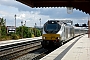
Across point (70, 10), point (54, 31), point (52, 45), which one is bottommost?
point (52, 45)

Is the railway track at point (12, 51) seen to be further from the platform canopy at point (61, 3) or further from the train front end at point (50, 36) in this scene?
the platform canopy at point (61, 3)

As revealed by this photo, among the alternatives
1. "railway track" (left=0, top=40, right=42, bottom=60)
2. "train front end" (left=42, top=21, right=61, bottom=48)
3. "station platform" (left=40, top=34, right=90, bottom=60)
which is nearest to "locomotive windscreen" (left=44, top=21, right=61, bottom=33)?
"train front end" (left=42, top=21, right=61, bottom=48)

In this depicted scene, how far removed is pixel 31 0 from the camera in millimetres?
14859

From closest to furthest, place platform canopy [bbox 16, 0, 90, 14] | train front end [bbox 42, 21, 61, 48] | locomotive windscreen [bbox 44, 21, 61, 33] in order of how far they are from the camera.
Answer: platform canopy [bbox 16, 0, 90, 14]
train front end [bbox 42, 21, 61, 48]
locomotive windscreen [bbox 44, 21, 61, 33]

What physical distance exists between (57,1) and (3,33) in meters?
28.4

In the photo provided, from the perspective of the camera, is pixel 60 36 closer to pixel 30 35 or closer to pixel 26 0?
pixel 26 0

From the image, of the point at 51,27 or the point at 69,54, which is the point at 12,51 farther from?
the point at 69,54

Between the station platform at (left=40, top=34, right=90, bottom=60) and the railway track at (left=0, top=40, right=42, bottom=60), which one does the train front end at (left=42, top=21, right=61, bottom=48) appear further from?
the railway track at (left=0, top=40, right=42, bottom=60)

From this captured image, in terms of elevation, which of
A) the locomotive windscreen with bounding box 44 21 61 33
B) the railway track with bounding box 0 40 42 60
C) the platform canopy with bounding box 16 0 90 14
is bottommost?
the railway track with bounding box 0 40 42 60

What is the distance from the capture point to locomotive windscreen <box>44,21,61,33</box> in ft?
72.3

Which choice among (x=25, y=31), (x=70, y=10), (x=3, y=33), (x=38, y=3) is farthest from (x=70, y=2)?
(x=25, y=31)

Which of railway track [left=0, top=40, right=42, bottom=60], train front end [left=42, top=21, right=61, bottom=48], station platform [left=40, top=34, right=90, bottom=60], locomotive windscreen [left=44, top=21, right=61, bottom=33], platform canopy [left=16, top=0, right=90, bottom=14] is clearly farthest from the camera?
locomotive windscreen [left=44, top=21, right=61, bottom=33]

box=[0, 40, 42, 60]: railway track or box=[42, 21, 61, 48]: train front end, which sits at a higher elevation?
box=[42, 21, 61, 48]: train front end

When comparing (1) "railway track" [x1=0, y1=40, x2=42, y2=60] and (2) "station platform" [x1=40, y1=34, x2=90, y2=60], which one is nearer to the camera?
(2) "station platform" [x1=40, y1=34, x2=90, y2=60]
